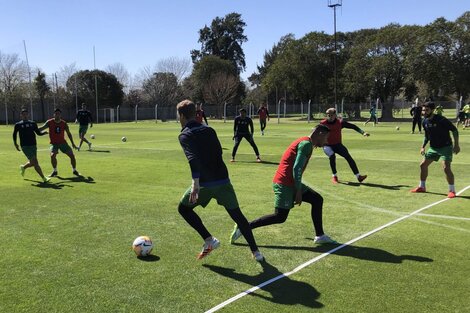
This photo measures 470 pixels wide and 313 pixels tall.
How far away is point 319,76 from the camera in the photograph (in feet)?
198

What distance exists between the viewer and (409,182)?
1146cm

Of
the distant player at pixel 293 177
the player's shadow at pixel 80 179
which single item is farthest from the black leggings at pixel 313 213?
the player's shadow at pixel 80 179

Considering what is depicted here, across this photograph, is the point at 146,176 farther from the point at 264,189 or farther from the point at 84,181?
the point at 264,189

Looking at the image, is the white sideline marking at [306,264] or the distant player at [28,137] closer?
the white sideline marking at [306,264]

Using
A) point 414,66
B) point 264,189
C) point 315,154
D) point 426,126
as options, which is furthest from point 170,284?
point 414,66

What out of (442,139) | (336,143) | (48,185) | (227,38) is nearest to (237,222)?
(442,139)

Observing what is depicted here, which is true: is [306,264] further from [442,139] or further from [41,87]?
[41,87]

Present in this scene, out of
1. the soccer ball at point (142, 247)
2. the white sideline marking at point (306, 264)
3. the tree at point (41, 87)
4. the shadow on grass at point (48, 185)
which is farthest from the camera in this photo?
the tree at point (41, 87)

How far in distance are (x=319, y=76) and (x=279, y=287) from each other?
57.7 metres

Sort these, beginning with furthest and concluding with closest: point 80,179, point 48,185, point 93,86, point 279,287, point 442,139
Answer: point 93,86, point 80,179, point 48,185, point 442,139, point 279,287

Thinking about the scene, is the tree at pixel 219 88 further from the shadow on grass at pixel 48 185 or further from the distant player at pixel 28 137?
the shadow on grass at pixel 48 185

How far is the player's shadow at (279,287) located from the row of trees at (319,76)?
1868 inches

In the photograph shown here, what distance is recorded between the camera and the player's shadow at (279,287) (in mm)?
4629

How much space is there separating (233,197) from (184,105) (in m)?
1.24
